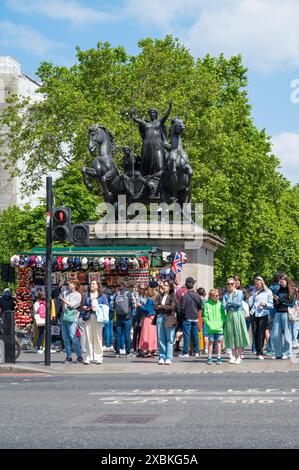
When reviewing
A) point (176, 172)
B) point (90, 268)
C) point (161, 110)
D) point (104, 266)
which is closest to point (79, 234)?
point (104, 266)

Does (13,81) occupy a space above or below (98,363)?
above

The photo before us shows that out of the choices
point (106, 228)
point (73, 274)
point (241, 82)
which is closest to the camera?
point (73, 274)

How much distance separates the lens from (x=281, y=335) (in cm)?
2427

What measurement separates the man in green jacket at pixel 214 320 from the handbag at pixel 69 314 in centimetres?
259

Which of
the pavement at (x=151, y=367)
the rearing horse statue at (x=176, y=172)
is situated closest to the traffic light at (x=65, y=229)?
the pavement at (x=151, y=367)

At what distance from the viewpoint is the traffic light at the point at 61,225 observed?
2244cm

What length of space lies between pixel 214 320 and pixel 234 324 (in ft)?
1.31

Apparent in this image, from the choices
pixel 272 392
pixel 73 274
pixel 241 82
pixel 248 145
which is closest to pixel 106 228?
pixel 73 274

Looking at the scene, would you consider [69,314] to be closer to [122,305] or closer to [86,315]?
[86,315]
